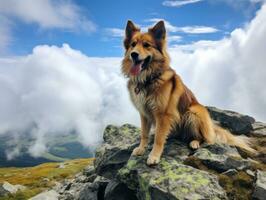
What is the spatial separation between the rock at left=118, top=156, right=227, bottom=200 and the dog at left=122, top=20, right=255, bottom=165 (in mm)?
522

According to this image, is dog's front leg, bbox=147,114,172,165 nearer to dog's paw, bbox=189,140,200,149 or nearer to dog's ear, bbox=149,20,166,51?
dog's paw, bbox=189,140,200,149

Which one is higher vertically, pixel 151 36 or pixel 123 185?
pixel 151 36

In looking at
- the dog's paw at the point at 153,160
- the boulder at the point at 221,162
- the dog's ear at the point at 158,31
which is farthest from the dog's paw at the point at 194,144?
the dog's ear at the point at 158,31

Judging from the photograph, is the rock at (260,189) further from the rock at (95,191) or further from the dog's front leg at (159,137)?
the rock at (95,191)

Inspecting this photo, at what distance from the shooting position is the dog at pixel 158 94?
14141 mm

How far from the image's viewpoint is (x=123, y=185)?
16172 millimetres

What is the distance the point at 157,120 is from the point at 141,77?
1.97 m

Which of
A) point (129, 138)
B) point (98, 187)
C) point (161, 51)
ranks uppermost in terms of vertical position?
point (161, 51)

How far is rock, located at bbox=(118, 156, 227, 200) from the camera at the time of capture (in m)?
12.1

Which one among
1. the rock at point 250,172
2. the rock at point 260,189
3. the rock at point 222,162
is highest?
the rock at point 222,162

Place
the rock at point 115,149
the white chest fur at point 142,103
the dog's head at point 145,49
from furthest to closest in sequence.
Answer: the rock at point 115,149, the white chest fur at point 142,103, the dog's head at point 145,49

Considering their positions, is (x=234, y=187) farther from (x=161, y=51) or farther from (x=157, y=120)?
(x=161, y=51)

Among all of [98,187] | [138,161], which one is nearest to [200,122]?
[138,161]

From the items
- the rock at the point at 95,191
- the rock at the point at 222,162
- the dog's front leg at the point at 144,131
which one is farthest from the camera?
the rock at the point at 95,191
